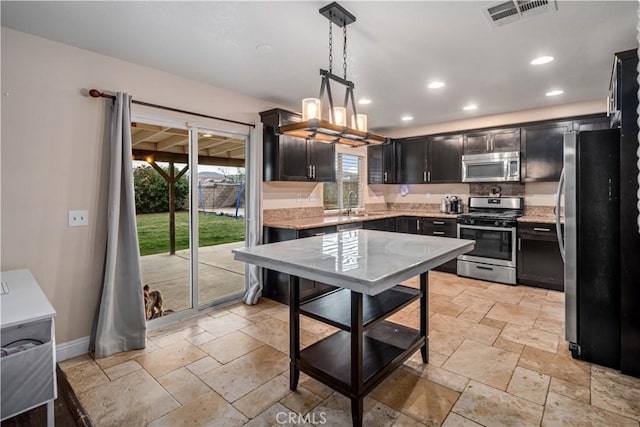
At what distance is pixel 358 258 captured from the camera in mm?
2041

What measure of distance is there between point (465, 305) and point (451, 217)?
1729 mm

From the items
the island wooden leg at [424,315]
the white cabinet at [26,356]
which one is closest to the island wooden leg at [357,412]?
the island wooden leg at [424,315]

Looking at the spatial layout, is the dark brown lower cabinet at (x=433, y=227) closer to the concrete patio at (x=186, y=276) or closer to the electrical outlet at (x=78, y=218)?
the concrete patio at (x=186, y=276)

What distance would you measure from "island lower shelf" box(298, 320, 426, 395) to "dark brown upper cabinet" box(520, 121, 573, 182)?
11.5 feet

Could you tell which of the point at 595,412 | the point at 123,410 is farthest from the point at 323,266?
the point at 595,412

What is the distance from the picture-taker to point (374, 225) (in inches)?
205

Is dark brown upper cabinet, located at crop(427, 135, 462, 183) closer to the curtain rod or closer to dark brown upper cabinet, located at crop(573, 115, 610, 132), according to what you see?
dark brown upper cabinet, located at crop(573, 115, 610, 132)

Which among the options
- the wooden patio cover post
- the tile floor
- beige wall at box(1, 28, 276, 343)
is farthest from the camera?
the wooden patio cover post

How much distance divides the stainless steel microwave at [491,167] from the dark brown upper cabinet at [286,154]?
2.47 m

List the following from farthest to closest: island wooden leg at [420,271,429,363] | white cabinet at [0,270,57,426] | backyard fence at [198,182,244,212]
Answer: backyard fence at [198,182,244,212]
island wooden leg at [420,271,429,363]
white cabinet at [0,270,57,426]

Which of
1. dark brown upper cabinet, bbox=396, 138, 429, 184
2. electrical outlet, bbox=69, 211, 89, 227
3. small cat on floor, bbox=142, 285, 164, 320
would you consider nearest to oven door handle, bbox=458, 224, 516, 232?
dark brown upper cabinet, bbox=396, 138, 429, 184

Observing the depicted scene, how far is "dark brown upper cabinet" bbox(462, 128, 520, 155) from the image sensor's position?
4.87m

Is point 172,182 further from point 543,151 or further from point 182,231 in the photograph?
point 543,151

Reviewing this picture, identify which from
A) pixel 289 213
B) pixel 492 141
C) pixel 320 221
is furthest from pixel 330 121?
pixel 492 141
